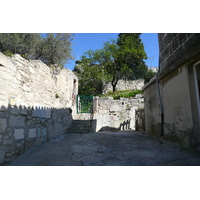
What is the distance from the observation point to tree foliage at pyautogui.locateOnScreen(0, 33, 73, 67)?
6.91 meters

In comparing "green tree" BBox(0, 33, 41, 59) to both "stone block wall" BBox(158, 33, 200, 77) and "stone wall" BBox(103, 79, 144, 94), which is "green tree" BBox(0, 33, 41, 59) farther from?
"stone wall" BBox(103, 79, 144, 94)

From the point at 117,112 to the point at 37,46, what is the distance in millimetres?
6565

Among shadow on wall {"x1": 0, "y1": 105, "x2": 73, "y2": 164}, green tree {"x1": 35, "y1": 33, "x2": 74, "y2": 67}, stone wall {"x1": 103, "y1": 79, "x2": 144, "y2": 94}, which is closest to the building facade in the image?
shadow on wall {"x1": 0, "y1": 105, "x2": 73, "y2": 164}

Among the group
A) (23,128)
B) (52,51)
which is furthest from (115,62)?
(23,128)

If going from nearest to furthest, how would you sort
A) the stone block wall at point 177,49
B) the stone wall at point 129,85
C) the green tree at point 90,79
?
the stone block wall at point 177,49
the green tree at point 90,79
the stone wall at point 129,85

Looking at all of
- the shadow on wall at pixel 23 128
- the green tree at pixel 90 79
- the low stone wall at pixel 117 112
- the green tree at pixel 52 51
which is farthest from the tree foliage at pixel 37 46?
the green tree at pixel 90 79

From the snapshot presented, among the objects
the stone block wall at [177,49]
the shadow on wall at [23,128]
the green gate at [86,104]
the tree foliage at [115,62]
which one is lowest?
the shadow on wall at [23,128]

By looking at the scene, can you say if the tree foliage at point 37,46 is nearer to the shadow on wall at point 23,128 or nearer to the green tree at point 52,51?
the green tree at point 52,51

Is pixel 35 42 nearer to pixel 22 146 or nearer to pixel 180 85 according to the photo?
pixel 22 146

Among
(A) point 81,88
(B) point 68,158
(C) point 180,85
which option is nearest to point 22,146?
(B) point 68,158

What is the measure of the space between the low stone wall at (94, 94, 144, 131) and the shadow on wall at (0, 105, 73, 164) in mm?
4673

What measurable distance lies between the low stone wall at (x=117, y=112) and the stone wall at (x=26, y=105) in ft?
13.7

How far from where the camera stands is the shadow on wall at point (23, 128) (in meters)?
3.00

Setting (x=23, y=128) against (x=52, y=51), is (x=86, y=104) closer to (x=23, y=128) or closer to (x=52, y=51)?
(x=52, y=51)
